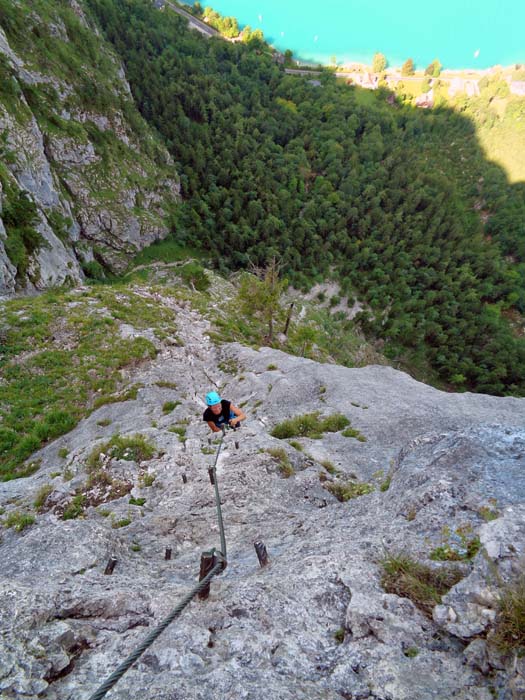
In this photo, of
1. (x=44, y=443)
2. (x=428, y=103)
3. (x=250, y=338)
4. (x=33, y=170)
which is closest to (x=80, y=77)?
(x=33, y=170)

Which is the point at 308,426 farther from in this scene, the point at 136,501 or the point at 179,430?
the point at 136,501

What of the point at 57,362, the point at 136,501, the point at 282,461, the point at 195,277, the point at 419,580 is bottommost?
the point at 57,362

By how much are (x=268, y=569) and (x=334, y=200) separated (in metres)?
104

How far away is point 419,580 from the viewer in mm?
4875

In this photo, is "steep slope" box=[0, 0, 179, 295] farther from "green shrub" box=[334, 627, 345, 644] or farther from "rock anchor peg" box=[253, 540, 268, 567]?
"green shrub" box=[334, 627, 345, 644]

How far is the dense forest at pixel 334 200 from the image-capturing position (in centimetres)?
7900

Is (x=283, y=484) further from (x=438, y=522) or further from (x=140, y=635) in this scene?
(x=140, y=635)

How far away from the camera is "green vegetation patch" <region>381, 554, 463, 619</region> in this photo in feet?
14.9

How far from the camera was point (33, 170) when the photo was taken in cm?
3716

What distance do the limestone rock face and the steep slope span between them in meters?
24.3

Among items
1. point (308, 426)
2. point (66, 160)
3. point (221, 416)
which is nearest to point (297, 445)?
point (308, 426)

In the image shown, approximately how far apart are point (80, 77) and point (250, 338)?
5958 cm

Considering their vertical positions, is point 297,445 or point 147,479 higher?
point 297,445

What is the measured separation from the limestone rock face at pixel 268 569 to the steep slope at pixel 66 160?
957 inches
